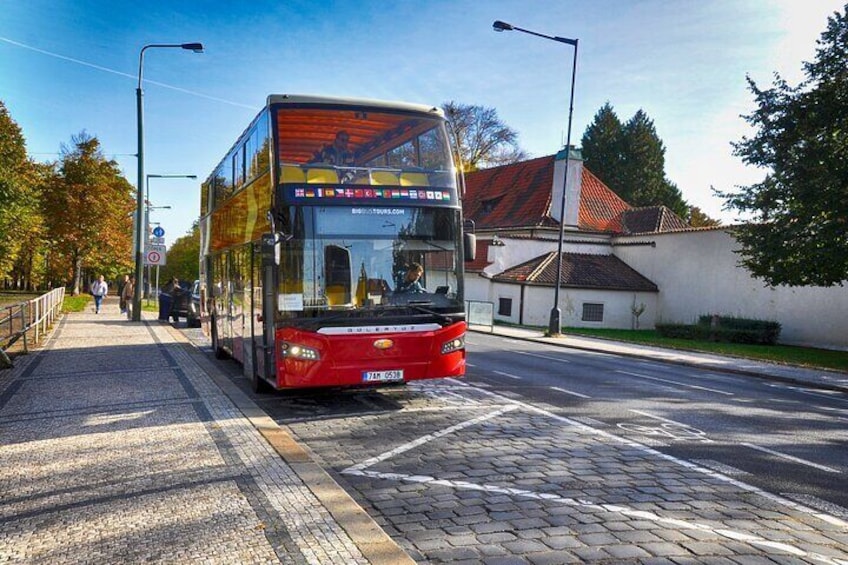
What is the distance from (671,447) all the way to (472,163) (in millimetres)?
54087

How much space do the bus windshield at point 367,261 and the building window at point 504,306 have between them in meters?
29.1

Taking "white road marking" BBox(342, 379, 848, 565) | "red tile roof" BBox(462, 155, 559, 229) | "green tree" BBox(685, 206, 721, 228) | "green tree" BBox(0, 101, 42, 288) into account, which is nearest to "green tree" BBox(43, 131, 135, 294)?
"green tree" BBox(0, 101, 42, 288)

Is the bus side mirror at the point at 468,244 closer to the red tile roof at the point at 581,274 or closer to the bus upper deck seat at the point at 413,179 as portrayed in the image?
the bus upper deck seat at the point at 413,179

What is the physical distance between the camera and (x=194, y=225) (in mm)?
99312

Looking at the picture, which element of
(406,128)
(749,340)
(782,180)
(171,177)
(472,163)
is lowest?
(749,340)

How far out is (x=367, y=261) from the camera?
910 cm

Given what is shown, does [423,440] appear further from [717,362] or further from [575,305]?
[575,305]

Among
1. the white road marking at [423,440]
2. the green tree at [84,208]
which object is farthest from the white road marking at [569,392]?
the green tree at [84,208]

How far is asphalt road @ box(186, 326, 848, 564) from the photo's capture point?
4.80 m

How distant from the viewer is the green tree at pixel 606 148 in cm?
7338

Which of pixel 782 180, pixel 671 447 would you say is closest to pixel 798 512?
pixel 671 447

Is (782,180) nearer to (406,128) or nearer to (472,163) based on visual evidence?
(406,128)

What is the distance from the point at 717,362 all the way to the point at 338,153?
15196 mm

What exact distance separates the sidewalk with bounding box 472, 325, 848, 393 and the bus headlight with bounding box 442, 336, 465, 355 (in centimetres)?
1076
